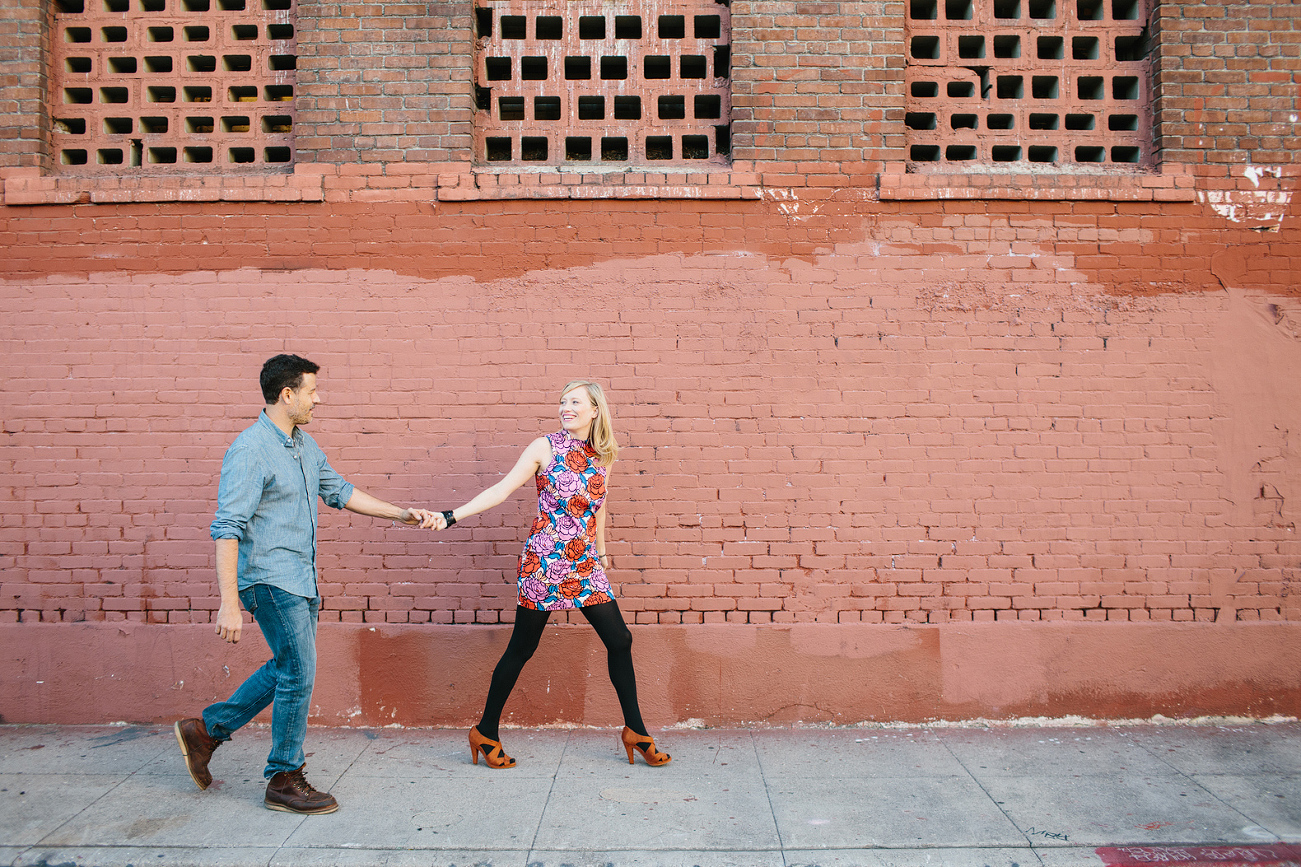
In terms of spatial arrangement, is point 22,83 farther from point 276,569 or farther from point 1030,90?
point 1030,90

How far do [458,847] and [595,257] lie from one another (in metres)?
→ 3.10

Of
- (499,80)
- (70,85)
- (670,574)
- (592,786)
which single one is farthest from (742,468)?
(70,85)

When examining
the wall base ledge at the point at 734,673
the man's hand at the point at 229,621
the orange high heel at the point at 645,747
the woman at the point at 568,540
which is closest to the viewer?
the man's hand at the point at 229,621

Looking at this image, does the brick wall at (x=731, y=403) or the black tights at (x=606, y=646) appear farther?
the brick wall at (x=731, y=403)

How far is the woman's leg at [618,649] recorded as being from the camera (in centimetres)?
383

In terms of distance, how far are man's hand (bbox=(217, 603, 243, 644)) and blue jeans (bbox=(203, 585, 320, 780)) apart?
0.45 ft

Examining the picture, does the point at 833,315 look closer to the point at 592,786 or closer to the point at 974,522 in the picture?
the point at 974,522

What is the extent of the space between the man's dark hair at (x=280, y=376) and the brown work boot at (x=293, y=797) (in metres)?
1.67

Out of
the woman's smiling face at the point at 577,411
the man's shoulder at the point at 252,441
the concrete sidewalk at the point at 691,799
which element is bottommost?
the concrete sidewalk at the point at 691,799

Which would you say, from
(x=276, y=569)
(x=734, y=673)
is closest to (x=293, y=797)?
(x=276, y=569)

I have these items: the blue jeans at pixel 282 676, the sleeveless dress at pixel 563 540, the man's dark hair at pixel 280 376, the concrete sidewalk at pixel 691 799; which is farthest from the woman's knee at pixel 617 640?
the man's dark hair at pixel 280 376

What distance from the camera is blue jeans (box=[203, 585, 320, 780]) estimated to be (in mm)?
3395

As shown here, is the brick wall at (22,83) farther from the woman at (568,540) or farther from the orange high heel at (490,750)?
the orange high heel at (490,750)

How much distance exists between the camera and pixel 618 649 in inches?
151
